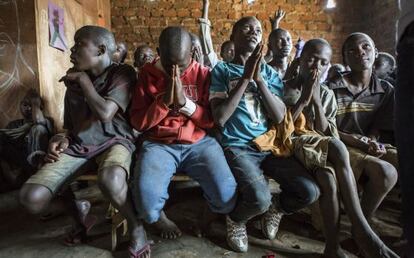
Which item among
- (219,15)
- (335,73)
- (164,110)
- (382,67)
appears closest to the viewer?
(164,110)

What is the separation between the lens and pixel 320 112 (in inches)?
79.1

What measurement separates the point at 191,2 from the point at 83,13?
218 cm

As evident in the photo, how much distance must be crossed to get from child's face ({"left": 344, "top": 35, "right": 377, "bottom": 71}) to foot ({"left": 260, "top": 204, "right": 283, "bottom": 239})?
115 cm

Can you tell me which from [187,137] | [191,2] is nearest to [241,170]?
[187,137]

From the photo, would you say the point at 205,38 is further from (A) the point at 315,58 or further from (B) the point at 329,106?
(B) the point at 329,106

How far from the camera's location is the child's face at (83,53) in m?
1.89

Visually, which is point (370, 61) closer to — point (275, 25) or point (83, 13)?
point (275, 25)

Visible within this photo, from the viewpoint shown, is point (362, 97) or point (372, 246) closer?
point (372, 246)

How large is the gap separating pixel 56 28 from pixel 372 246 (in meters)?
3.46

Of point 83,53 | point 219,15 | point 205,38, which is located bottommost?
point 83,53

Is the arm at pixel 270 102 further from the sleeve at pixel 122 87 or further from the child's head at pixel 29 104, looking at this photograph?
the child's head at pixel 29 104

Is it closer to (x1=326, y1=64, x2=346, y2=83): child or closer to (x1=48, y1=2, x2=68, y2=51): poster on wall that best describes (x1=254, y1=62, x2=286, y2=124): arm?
(x1=326, y1=64, x2=346, y2=83): child

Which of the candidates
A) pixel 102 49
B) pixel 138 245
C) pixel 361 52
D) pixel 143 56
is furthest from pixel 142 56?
pixel 138 245

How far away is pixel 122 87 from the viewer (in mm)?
1901
